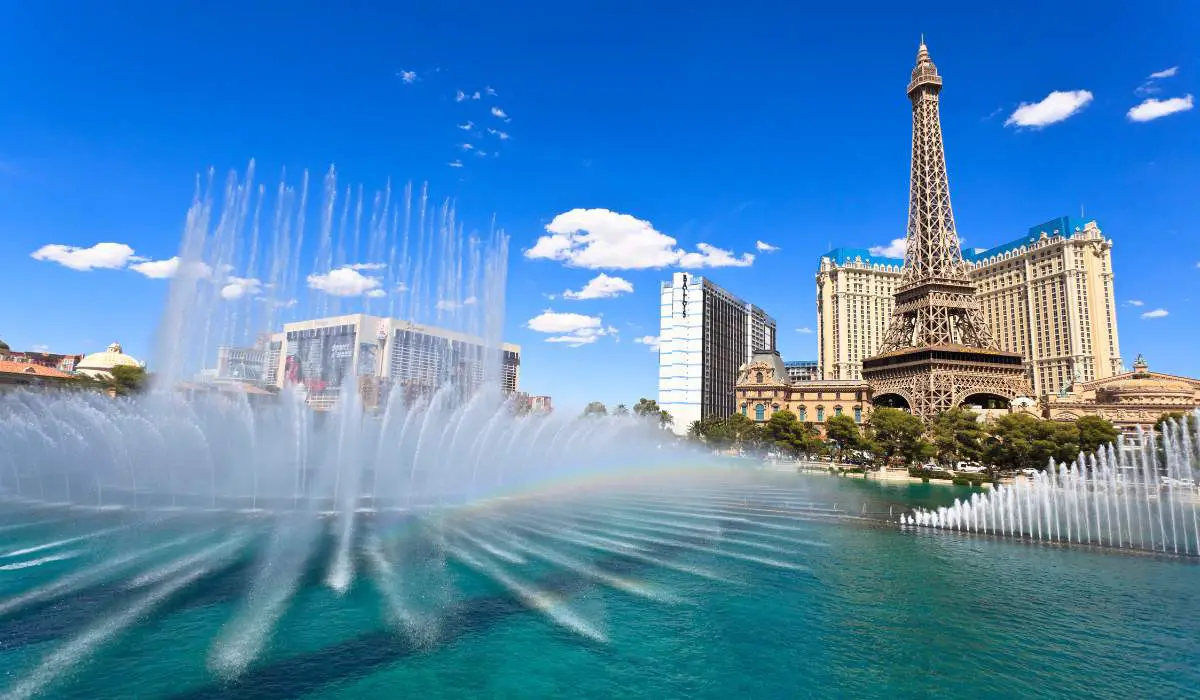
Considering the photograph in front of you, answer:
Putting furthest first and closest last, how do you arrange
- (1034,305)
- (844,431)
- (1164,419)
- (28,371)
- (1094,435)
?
(1034,305)
(844,431)
(28,371)
(1164,419)
(1094,435)

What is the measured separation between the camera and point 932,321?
3930 inches

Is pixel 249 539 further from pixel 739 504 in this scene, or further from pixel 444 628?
pixel 739 504

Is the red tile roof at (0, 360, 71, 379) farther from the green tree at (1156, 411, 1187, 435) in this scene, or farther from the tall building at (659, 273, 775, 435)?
the green tree at (1156, 411, 1187, 435)

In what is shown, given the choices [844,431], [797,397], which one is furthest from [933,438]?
[797,397]

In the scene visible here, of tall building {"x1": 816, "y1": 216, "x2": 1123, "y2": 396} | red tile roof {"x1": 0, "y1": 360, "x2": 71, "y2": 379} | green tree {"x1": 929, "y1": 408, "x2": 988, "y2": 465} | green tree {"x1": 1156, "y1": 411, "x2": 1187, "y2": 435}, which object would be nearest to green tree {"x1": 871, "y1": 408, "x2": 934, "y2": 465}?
green tree {"x1": 929, "y1": 408, "x2": 988, "y2": 465}

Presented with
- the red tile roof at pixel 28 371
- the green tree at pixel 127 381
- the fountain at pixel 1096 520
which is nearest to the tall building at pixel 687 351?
the fountain at pixel 1096 520

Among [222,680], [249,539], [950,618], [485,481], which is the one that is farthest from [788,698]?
[485,481]

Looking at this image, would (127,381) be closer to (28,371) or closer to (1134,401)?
(28,371)

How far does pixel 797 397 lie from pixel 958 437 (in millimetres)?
49014

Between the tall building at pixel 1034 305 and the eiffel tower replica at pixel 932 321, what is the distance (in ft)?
133

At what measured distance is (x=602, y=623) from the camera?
1747 cm

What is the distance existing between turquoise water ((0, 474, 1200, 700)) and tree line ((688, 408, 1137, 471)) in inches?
1503

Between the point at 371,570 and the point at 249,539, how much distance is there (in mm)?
7413

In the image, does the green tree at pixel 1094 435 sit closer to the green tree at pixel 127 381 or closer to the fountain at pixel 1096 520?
the fountain at pixel 1096 520
